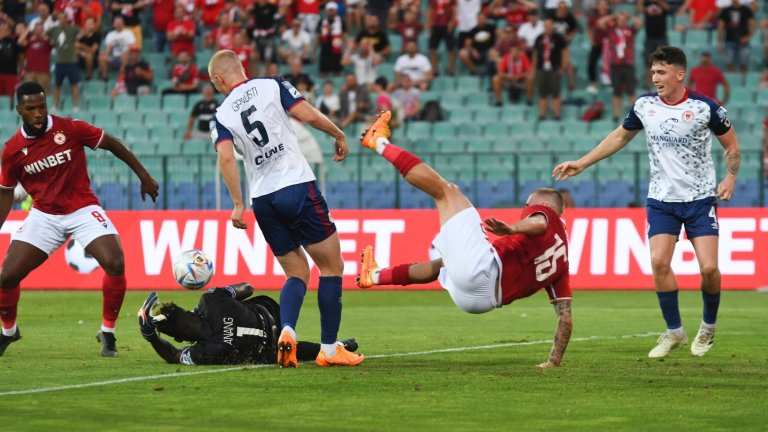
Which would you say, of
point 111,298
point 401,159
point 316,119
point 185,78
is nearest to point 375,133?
point 401,159

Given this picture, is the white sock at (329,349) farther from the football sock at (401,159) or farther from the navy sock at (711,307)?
the navy sock at (711,307)

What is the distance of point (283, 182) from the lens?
10.1m

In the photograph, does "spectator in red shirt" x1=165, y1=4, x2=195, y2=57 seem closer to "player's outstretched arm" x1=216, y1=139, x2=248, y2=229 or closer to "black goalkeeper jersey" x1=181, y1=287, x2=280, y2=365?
"black goalkeeper jersey" x1=181, y1=287, x2=280, y2=365

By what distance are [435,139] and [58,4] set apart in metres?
9.14

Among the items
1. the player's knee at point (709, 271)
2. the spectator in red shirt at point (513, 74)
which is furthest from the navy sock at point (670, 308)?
the spectator in red shirt at point (513, 74)

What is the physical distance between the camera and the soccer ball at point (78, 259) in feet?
70.1

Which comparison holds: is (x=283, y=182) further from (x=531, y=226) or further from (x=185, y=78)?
(x=185, y=78)

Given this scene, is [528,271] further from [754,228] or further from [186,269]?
[754,228]

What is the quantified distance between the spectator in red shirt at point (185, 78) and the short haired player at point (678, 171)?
18.8 metres

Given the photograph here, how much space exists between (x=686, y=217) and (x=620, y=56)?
52.0ft

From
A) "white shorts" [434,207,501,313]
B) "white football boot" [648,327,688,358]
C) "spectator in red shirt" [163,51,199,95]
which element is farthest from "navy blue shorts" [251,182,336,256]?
"spectator in red shirt" [163,51,199,95]

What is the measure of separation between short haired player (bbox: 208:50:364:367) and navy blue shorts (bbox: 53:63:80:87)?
19.4m

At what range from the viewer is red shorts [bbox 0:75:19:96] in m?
29.6

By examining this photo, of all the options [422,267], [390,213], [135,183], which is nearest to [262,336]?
[422,267]
